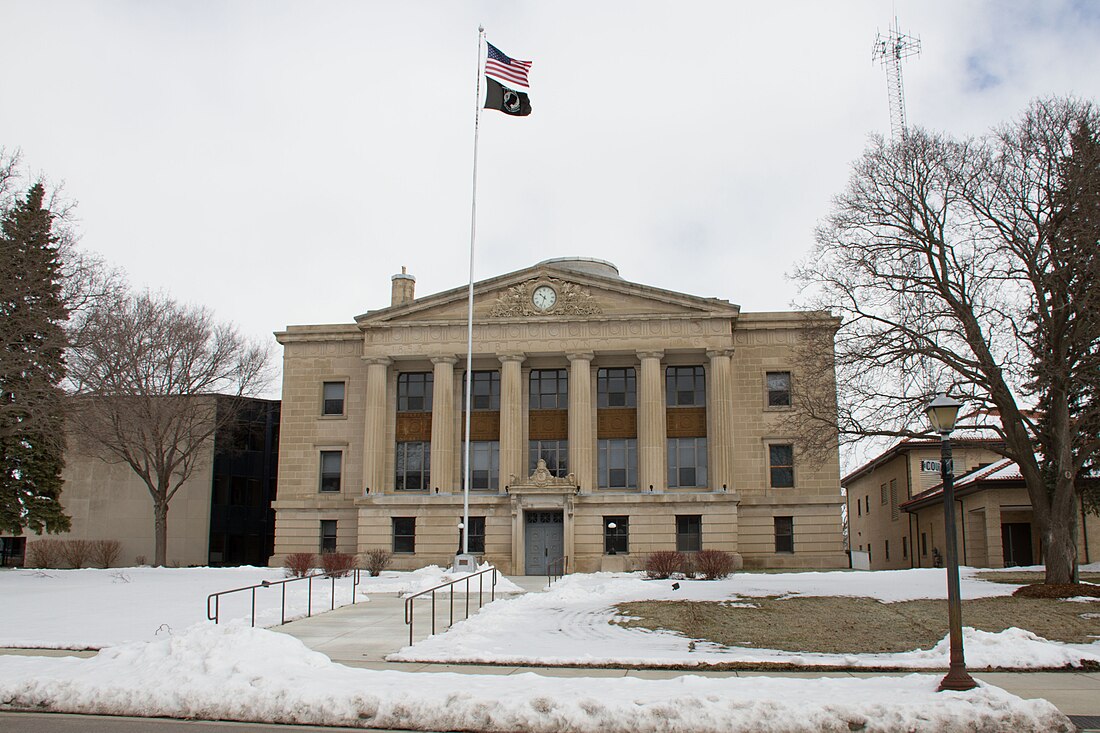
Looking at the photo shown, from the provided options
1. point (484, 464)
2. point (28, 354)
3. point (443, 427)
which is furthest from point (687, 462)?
point (28, 354)

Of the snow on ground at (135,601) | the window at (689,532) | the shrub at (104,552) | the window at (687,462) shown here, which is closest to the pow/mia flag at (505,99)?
the snow on ground at (135,601)

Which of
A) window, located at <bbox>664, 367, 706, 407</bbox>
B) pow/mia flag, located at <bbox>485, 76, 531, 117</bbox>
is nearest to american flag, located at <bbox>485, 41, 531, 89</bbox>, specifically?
pow/mia flag, located at <bbox>485, 76, 531, 117</bbox>

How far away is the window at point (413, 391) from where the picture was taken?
50.9m

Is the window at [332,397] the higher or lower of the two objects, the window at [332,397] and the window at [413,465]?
the higher

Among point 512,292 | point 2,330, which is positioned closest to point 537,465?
point 512,292

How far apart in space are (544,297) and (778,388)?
12.5 m

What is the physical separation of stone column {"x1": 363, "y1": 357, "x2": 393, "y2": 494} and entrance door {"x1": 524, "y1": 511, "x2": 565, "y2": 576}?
7770mm

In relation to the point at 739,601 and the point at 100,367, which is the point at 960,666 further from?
the point at 100,367

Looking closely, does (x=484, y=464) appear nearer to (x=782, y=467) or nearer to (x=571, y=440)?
(x=571, y=440)

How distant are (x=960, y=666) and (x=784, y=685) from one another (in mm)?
2153

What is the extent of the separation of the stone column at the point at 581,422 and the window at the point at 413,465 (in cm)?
780

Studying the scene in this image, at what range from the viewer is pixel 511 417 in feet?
157

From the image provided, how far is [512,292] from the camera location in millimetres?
48906

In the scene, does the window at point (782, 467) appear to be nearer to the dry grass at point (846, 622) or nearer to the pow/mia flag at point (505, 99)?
the pow/mia flag at point (505, 99)
